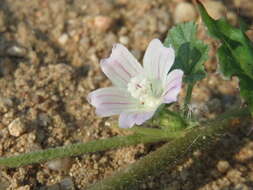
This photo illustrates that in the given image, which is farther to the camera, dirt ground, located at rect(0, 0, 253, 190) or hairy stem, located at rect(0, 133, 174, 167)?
dirt ground, located at rect(0, 0, 253, 190)

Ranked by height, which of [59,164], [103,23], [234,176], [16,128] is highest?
[103,23]

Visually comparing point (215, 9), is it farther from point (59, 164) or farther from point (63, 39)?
point (59, 164)

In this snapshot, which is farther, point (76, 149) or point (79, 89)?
point (79, 89)

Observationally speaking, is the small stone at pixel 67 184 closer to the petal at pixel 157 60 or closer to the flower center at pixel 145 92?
the flower center at pixel 145 92

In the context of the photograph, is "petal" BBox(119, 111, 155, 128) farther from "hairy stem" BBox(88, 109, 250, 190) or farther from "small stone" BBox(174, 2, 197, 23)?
"small stone" BBox(174, 2, 197, 23)

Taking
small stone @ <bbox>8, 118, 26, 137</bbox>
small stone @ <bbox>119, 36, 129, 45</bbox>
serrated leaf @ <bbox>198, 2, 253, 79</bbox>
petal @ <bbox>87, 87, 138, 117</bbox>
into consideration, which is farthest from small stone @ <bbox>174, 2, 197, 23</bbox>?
small stone @ <bbox>8, 118, 26, 137</bbox>

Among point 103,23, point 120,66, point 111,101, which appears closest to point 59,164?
point 111,101
